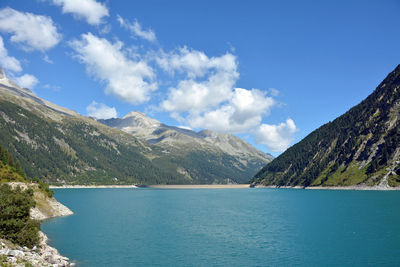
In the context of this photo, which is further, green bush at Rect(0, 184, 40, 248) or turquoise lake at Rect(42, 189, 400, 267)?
turquoise lake at Rect(42, 189, 400, 267)

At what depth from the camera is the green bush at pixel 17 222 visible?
5188cm

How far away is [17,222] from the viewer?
2077 inches

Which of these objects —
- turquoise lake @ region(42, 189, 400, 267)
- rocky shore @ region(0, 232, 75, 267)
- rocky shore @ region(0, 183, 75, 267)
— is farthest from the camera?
turquoise lake @ region(42, 189, 400, 267)

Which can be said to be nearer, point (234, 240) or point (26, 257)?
point (26, 257)

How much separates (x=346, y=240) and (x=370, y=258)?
50.5ft

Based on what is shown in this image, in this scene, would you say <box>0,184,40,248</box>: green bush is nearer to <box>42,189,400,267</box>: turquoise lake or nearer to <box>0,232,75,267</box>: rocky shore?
<box>0,232,75,267</box>: rocky shore

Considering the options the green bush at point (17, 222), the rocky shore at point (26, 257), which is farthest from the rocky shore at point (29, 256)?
the green bush at point (17, 222)

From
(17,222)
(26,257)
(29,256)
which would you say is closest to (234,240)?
(29,256)

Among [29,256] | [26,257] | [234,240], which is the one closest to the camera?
[26,257]

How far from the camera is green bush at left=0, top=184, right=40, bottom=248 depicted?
51.9m

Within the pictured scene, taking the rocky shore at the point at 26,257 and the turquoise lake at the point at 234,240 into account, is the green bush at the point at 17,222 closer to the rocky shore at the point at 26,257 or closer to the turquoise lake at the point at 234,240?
the rocky shore at the point at 26,257

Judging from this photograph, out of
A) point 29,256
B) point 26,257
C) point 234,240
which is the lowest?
point 29,256

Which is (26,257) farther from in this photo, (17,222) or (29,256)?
(17,222)

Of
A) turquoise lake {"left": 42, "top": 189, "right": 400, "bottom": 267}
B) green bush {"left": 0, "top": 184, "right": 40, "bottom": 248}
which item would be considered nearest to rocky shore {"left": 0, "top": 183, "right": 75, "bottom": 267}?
green bush {"left": 0, "top": 184, "right": 40, "bottom": 248}
